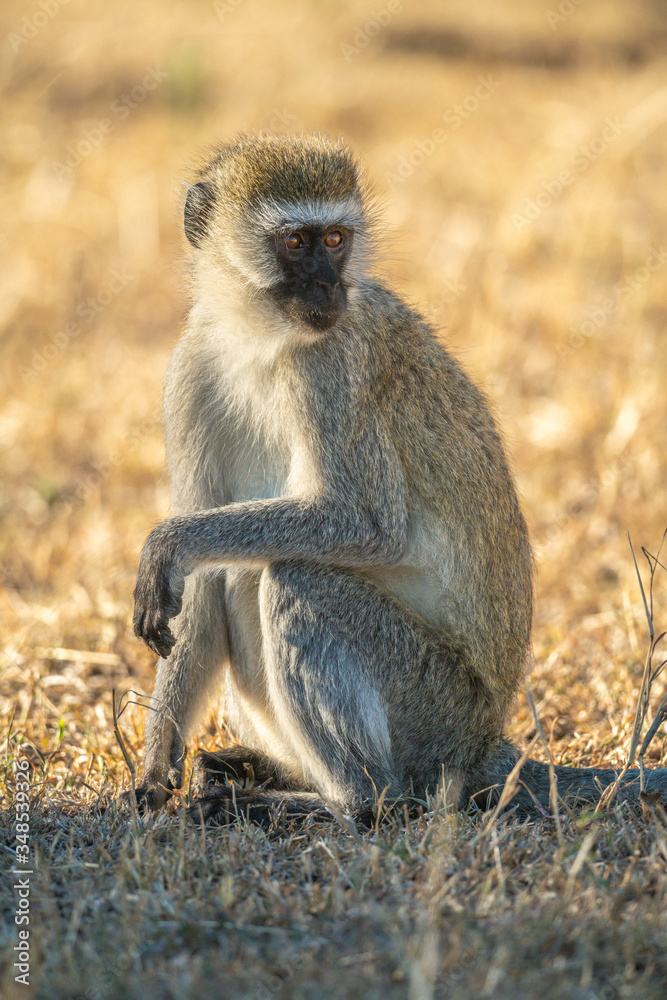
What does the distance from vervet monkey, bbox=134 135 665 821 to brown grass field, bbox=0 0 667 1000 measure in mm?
323

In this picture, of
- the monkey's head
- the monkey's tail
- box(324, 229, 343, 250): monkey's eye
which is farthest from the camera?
box(324, 229, 343, 250): monkey's eye

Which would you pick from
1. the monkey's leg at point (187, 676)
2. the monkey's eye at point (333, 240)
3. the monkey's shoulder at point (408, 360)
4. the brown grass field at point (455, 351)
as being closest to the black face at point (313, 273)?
the monkey's eye at point (333, 240)

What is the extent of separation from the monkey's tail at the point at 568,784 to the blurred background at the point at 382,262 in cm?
32

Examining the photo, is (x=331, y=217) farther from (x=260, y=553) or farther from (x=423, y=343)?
(x=260, y=553)

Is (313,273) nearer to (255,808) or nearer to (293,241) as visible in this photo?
(293,241)

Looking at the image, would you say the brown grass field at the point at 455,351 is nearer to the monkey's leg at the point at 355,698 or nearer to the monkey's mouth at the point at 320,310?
the monkey's leg at the point at 355,698

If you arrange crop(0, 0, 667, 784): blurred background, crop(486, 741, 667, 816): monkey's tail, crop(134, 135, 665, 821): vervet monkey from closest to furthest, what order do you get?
1. crop(486, 741, 667, 816): monkey's tail
2. crop(134, 135, 665, 821): vervet monkey
3. crop(0, 0, 667, 784): blurred background

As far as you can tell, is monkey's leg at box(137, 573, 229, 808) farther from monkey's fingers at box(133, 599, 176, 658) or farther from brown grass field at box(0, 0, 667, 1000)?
monkey's fingers at box(133, 599, 176, 658)

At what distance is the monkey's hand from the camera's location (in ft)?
10.8

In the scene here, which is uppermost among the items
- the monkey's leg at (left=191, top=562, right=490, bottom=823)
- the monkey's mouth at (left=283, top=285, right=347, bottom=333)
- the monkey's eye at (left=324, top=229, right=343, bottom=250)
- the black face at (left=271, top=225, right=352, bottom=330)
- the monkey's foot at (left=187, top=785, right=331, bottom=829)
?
the monkey's eye at (left=324, top=229, right=343, bottom=250)

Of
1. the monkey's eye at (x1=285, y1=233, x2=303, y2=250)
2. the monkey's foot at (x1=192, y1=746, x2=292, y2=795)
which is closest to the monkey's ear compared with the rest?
the monkey's eye at (x1=285, y1=233, x2=303, y2=250)

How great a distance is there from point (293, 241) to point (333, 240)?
15 cm

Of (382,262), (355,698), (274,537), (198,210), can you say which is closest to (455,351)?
(382,262)

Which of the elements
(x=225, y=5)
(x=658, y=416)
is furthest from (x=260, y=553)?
(x=225, y=5)
